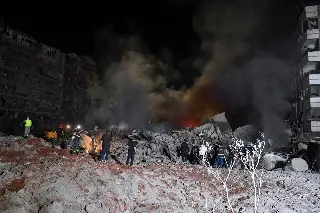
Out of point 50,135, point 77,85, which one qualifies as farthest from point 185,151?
point 77,85

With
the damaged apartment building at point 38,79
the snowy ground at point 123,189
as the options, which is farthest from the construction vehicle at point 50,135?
the damaged apartment building at point 38,79

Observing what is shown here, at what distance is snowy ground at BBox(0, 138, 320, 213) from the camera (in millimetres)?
12961

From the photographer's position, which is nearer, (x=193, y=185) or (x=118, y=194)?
(x=118, y=194)

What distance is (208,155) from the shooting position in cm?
2319

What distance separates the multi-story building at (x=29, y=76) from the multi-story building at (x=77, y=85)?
2.04m

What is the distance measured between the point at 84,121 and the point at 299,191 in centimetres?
4750

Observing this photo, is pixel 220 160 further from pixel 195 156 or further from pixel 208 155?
pixel 208 155

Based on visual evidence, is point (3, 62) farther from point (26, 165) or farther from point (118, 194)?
point (118, 194)

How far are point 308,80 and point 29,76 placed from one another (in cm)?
3924

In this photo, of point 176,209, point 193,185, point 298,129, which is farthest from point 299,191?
point 298,129

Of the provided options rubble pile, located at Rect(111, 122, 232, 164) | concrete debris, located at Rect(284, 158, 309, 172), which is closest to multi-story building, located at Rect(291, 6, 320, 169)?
concrete debris, located at Rect(284, 158, 309, 172)

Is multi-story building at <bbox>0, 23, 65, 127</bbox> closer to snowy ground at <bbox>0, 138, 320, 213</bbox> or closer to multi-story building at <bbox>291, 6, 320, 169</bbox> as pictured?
snowy ground at <bbox>0, 138, 320, 213</bbox>

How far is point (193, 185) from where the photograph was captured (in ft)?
52.9

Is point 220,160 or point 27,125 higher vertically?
point 27,125
